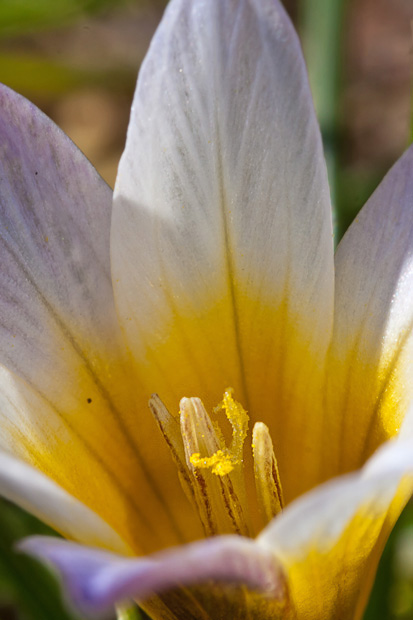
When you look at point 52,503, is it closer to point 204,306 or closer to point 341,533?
point 341,533

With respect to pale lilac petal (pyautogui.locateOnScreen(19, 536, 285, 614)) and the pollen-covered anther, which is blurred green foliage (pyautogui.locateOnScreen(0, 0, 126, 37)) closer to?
the pollen-covered anther

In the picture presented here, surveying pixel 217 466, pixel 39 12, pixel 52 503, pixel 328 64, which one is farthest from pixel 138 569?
pixel 39 12

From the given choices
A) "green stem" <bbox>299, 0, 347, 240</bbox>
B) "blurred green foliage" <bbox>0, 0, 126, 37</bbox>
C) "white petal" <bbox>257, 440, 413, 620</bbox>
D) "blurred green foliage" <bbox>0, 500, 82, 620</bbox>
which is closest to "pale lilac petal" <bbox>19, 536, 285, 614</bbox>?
"white petal" <bbox>257, 440, 413, 620</bbox>

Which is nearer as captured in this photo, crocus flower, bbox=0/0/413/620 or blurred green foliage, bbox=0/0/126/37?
crocus flower, bbox=0/0/413/620

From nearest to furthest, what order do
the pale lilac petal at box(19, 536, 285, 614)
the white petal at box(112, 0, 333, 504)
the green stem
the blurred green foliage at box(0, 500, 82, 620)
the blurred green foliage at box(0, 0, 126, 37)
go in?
1. the pale lilac petal at box(19, 536, 285, 614)
2. the white petal at box(112, 0, 333, 504)
3. the blurred green foliage at box(0, 500, 82, 620)
4. the green stem
5. the blurred green foliage at box(0, 0, 126, 37)

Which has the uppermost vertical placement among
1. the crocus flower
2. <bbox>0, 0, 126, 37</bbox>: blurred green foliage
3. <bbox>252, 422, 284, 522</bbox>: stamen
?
<bbox>0, 0, 126, 37</bbox>: blurred green foliage

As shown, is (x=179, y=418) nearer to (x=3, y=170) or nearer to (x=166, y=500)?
(x=166, y=500)

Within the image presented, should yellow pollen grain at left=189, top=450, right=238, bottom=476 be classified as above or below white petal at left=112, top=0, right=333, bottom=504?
below
